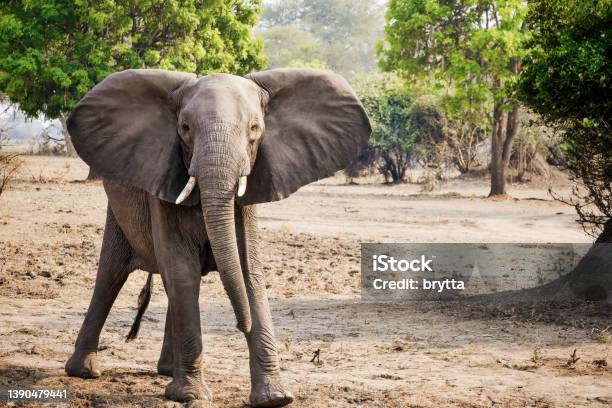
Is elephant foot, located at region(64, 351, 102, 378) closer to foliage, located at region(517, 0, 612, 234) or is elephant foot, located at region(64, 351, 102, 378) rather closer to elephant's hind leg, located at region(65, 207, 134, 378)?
elephant's hind leg, located at region(65, 207, 134, 378)

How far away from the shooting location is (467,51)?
2706 cm

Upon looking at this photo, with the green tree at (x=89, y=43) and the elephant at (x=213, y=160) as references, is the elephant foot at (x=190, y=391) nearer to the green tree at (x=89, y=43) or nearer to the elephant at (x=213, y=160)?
the elephant at (x=213, y=160)

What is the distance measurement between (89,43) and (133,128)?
20.6 meters

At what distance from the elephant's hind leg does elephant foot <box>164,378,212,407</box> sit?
44.8 inches

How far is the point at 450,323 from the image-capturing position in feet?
28.9

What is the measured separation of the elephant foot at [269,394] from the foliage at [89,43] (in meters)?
20.0

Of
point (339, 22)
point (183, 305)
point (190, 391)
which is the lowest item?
point (190, 391)

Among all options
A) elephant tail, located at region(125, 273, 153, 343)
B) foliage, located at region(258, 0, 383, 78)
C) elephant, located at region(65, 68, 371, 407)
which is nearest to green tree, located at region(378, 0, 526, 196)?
elephant tail, located at region(125, 273, 153, 343)

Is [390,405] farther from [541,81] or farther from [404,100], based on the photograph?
[404,100]

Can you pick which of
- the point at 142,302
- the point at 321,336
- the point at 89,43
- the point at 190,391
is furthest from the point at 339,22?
the point at 190,391

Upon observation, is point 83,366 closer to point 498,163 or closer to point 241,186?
point 241,186

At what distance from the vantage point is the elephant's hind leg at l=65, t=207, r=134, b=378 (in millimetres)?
6496

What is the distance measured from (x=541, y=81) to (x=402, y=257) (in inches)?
195

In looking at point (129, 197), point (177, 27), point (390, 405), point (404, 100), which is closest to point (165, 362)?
point (129, 197)
